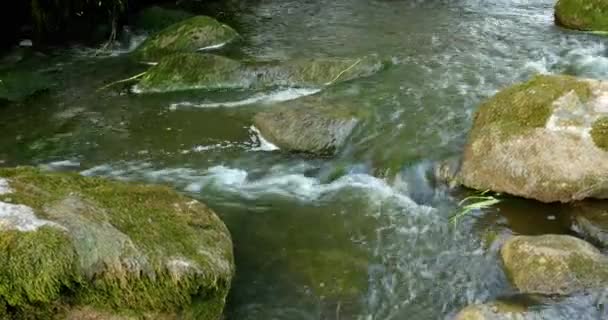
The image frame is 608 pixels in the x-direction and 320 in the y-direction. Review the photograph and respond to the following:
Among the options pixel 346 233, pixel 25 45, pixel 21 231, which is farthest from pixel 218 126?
pixel 25 45

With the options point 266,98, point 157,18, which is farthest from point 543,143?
point 157,18

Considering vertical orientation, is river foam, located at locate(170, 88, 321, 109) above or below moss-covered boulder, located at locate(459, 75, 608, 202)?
below

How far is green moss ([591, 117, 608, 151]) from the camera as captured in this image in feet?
19.1

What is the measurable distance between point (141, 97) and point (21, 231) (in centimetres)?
499

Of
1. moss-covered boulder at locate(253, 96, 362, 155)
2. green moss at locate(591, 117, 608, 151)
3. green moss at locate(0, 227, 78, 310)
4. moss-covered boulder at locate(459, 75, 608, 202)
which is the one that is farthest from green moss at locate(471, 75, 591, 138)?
green moss at locate(0, 227, 78, 310)

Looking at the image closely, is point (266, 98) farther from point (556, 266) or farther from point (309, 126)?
point (556, 266)

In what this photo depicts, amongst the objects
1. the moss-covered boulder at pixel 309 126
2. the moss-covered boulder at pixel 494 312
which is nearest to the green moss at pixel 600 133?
the moss-covered boulder at pixel 494 312

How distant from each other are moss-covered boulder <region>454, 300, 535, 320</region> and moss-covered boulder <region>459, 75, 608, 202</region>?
1.62 m

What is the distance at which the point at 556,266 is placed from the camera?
4.61m

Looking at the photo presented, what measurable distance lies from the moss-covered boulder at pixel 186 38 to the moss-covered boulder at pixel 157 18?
0.94 meters

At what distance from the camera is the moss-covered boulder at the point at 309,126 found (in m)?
7.06

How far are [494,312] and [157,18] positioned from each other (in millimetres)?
9179

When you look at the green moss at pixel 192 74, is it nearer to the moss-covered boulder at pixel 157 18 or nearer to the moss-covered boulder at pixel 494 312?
the moss-covered boulder at pixel 157 18

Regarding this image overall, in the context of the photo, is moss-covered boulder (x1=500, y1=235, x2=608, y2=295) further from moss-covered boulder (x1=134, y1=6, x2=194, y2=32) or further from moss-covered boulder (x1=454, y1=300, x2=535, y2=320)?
moss-covered boulder (x1=134, y1=6, x2=194, y2=32)
